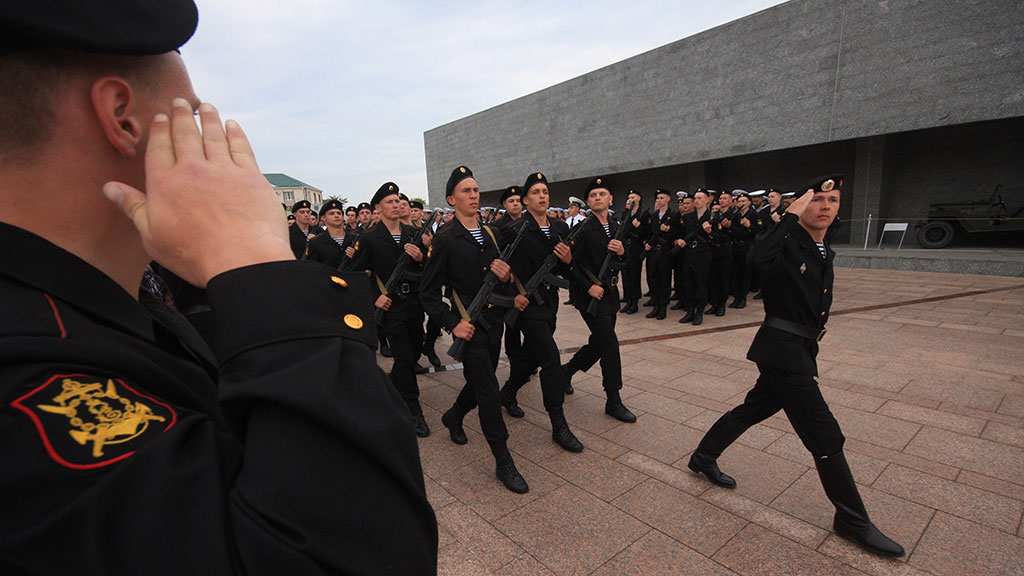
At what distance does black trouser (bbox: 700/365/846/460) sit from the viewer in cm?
267

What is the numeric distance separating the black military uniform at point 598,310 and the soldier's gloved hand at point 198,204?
3.86 metres

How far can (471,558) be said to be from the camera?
2600 millimetres

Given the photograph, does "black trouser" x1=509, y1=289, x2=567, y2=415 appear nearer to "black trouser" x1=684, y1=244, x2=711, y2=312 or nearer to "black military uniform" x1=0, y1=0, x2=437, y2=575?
"black military uniform" x1=0, y1=0, x2=437, y2=575

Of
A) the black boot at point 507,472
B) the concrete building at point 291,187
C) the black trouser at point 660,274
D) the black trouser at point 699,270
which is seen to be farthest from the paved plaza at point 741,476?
the concrete building at point 291,187

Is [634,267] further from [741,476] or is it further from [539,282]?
[741,476]

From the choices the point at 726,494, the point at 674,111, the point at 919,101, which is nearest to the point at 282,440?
the point at 726,494

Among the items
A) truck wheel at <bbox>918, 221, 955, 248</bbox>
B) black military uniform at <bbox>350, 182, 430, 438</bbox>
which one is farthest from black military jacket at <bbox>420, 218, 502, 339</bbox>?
truck wheel at <bbox>918, 221, 955, 248</bbox>

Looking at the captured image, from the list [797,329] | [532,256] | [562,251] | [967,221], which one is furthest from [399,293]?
[967,221]

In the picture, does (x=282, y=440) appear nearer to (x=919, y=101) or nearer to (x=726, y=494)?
(x=726, y=494)

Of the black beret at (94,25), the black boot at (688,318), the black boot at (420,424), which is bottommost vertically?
the black boot at (688,318)

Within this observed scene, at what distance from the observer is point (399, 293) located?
493 cm

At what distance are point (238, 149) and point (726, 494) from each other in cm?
339

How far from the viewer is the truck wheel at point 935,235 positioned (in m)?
13.5

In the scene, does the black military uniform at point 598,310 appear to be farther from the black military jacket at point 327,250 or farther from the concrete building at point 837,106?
the concrete building at point 837,106
